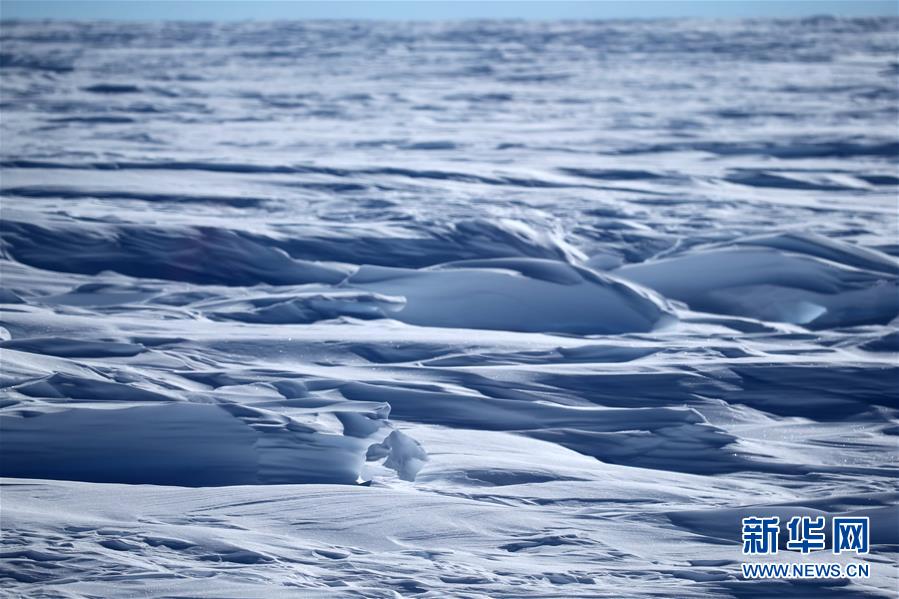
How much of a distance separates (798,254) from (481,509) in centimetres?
263

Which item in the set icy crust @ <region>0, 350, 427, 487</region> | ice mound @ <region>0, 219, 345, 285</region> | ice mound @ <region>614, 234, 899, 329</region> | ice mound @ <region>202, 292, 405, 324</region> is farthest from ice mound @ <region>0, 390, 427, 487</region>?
ice mound @ <region>614, 234, 899, 329</region>

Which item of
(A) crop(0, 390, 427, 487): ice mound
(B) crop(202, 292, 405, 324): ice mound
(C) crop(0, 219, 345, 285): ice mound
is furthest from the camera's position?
(C) crop(0, 219, 345, 285): ice mound

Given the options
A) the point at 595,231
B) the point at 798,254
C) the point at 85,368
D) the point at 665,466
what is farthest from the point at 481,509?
the point at 595,231

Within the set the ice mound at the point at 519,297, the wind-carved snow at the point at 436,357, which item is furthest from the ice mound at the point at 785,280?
the ice mound at the point at 519,297

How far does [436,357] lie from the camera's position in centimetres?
332

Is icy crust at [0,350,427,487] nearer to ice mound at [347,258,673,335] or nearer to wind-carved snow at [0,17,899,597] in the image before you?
wind-carved snow at [0,17,899,597]

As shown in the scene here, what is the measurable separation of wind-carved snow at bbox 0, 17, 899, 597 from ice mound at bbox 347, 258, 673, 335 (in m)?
0.01

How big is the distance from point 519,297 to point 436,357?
26.4 inches

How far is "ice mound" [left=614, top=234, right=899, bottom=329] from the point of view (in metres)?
3.92

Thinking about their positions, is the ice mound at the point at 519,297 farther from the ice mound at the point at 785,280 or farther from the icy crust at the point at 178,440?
the icy crust at the point at 178,440

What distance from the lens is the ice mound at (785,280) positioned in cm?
392

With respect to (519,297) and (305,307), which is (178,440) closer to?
(305,307)

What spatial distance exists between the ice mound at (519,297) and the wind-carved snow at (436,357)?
0.05ft

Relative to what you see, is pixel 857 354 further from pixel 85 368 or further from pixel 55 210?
pixel 55 210
